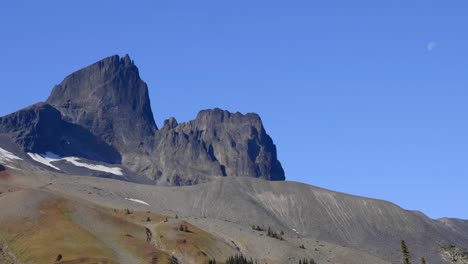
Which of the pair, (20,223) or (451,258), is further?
(20,223)

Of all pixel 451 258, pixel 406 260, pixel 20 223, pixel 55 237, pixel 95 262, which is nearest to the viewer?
pixel 406 260

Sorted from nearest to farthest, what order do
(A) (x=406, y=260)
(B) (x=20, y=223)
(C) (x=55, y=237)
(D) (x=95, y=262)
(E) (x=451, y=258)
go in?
(A) (x=406, y=260) → (D) (x=95, y=262) → (E) (x=451, y=258) → (C) (x=55, y=237) → (B) (x=20, y=223)

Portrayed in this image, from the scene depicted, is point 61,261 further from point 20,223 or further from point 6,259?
point 20,223

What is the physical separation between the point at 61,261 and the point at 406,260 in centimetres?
6798

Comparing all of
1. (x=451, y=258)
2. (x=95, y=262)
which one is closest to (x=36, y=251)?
(x=95, y=262)

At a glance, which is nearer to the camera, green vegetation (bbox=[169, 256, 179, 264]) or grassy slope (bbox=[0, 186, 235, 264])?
grassy slope (bbox=[0, 186, 235, 264])

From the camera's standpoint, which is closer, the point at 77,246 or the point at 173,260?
the point at 77,246

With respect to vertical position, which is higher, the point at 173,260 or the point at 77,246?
the point at 173,260

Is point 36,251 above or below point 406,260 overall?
below

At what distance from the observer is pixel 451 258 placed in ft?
566

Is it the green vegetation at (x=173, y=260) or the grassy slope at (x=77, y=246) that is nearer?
the grassy slope at (x=77, y=246)

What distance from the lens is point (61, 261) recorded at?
16275cm

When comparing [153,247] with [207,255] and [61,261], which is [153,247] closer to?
[207,255]

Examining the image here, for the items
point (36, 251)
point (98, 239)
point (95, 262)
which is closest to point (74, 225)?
point (98, 239)
